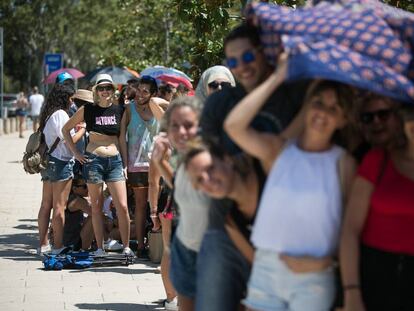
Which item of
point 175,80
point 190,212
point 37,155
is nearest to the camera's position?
point 190,212

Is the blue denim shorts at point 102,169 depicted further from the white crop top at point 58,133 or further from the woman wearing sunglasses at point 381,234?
the woman wearing sunglasses at point 381,234

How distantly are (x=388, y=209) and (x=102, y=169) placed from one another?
588 centimetres

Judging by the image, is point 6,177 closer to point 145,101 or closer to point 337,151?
point 145,101

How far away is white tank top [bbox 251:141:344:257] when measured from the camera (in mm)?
3418

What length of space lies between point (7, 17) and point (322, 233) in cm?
5403

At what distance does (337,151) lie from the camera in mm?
3514

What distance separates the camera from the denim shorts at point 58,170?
30.6 feet

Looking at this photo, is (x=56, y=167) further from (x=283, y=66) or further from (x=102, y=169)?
(x=283, y=66)

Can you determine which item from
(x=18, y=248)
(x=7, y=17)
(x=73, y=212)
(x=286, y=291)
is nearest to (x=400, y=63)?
(x=286, y=291)

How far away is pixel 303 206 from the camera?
11.2ft

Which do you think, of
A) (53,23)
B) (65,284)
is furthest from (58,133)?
(53,23)

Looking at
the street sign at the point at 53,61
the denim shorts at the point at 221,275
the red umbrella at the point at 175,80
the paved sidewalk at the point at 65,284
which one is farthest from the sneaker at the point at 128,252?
the street sign at the point at 53,61

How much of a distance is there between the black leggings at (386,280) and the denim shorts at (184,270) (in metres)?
1.03

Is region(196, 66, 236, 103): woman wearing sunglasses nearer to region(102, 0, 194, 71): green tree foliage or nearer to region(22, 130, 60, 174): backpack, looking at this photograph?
region(22, 130, 60, 174): backpack
